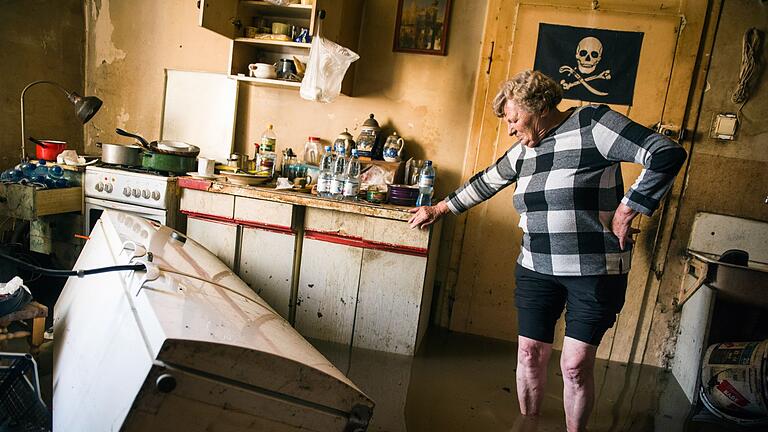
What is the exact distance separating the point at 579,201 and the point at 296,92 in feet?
7.80

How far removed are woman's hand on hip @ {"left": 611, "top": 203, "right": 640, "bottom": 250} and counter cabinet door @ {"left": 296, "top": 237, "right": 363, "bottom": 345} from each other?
1.47 meters

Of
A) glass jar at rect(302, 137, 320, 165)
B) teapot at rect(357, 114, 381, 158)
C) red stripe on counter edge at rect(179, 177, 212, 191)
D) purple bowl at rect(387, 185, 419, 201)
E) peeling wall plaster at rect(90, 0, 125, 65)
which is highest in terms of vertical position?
peeling wall plaster at rect(90, 0, 125, 65)

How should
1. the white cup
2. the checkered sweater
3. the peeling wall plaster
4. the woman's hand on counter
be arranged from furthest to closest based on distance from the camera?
the peeling wall plaster → the white cup → the woman's hand on counter → the checkered sweater

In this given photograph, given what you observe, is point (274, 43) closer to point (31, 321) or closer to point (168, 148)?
point (168, 148)

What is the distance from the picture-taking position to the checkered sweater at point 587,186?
1.72 m

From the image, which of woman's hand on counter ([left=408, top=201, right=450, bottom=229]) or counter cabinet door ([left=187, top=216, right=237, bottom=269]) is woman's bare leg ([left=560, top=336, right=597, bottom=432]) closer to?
woman's hand on counter ([left=408, top=201, right=450, bottom=229])

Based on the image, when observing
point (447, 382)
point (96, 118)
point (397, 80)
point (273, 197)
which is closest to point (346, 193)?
point (273, 197)

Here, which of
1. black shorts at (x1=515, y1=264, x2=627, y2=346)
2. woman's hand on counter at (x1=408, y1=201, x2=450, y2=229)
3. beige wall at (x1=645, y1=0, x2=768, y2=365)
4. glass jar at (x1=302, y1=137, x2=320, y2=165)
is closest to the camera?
black shorts at (x1=515, y1=264, x2=627, y2=346)

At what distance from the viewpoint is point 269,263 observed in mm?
3000

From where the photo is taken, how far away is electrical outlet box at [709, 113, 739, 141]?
2.93m

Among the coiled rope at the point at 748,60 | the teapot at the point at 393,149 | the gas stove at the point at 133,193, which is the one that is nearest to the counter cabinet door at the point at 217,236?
the gas stove at the point at 133,193

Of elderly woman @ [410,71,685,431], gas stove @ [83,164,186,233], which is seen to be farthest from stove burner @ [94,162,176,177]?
elderly woman @ [410,71,685,431]

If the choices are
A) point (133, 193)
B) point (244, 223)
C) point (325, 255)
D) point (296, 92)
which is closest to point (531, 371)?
point (325, 255)

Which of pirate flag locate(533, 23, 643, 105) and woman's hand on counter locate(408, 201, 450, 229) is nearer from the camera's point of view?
woman's hand on counter locate(408, 201, 450, 229)
